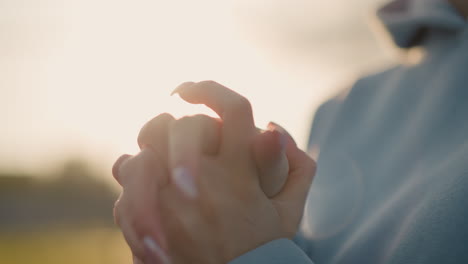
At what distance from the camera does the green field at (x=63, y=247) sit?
14.4m

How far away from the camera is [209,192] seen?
2.45 ft

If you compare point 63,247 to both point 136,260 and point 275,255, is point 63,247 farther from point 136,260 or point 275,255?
point 275,255

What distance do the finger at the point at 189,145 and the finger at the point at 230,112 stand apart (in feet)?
0.09

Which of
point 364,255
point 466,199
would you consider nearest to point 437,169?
point 466,199

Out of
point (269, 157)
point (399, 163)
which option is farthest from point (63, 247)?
point (269, 157)

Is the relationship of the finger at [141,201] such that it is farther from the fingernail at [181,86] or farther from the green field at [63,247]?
the green field at [63,247]

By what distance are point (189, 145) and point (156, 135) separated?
0.10 meters

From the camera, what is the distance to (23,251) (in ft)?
52.9

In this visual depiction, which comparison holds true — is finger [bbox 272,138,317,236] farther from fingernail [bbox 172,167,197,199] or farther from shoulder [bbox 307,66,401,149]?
shoulder [bbox 307,66,401,149]

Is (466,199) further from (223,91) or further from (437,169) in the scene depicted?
(223,91)

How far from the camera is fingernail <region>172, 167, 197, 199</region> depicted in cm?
73

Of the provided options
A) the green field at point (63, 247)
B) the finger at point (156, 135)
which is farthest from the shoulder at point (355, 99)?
the green field at point (63, 247)

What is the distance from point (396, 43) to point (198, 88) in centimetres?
114

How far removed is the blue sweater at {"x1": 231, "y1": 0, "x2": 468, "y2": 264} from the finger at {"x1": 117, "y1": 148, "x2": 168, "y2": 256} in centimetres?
18
